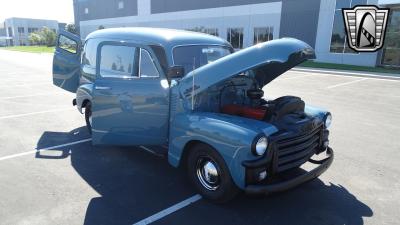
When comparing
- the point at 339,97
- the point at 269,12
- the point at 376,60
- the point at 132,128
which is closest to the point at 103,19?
the point at 269,12

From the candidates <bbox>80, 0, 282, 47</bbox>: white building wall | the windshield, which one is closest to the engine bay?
the windshield

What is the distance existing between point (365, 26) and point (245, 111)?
62.2 feet

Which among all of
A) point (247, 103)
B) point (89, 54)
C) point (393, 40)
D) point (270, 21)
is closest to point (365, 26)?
point (393, 40)

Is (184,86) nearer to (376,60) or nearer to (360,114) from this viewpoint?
(360,114)

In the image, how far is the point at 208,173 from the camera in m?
3.89

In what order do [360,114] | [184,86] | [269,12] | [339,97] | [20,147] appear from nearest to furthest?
1. [184,86]
2. [20,147]
3. [360,114]
4. [339,97]
5. [269,12]

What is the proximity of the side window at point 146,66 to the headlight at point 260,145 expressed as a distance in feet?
6.04

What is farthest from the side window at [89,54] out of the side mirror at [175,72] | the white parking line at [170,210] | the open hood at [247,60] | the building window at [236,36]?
the building window at [236,36]

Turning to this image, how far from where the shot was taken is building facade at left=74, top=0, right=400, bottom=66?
24.1m

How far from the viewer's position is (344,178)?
181 inches

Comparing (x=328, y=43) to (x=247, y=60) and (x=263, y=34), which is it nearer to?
(x=263, y=34)

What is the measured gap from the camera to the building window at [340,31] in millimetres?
24406

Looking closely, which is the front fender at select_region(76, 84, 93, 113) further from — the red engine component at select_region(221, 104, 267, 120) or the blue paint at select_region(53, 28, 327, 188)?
the red engine component at select_region(221, 104, 267, 120)

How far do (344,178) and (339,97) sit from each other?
739 centimetres
